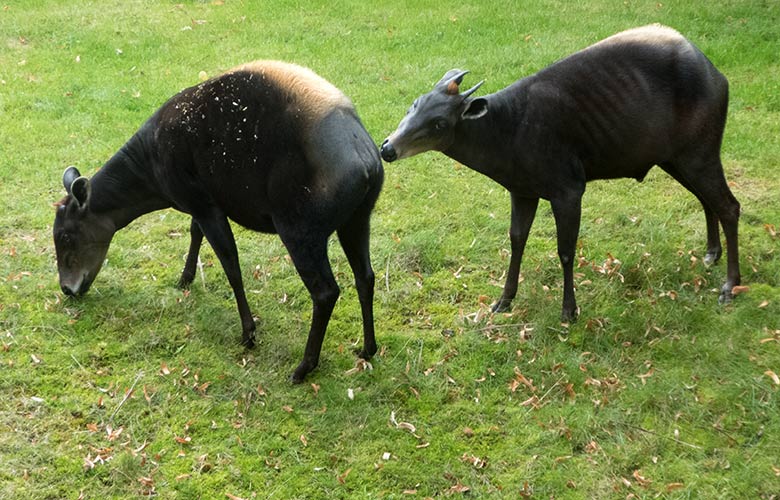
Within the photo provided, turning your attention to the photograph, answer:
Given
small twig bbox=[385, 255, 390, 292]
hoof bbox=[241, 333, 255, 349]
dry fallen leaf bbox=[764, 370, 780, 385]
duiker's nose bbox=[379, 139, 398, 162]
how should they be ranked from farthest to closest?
small twig bbox=[385, 255, 390, 292] → hoof bbox=[241, 333, 255, 349] → duiker's nose bbox=[379, 139, 398, 162] → dry fallen leaf bbox=[764, 370, 780, 385]

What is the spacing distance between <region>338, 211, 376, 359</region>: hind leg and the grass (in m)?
0.31

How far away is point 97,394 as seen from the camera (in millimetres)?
5582

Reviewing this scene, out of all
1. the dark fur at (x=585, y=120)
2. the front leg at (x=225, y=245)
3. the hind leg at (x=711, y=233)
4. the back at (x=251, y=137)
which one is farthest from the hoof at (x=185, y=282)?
the hind leg at (x=711, y=233)

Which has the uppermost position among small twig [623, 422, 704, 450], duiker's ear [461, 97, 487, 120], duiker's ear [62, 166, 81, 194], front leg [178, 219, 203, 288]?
duiker's ear [461, 97, 487, 120]

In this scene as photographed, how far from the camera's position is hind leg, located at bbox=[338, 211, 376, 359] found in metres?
5.61

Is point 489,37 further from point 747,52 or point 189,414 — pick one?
point 189,414

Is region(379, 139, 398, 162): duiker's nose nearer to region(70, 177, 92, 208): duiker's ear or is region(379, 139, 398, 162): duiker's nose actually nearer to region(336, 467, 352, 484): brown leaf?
region(336, 467, 352, 484): brown leaf

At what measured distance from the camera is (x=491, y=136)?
591 centimetres

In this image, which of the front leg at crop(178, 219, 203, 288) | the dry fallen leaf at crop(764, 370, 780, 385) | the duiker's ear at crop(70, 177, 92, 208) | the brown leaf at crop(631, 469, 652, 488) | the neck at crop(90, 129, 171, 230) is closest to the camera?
the brown leaf at crop(631, 469, 652, 488)

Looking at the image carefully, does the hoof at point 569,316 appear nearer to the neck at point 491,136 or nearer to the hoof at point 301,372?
the neck at point 491,136

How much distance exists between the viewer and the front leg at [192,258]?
6633 millimetres

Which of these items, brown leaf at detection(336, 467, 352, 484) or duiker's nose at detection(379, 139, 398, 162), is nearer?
brown leaf at detection(336, 467, 352, 484)

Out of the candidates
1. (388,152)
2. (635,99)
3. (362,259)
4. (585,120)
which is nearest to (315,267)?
(362,259)

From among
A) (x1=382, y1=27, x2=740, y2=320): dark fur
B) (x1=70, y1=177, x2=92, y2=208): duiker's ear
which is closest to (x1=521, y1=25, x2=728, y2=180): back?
(x1=382, y1=27, x2=740, y2=320): dark fur
